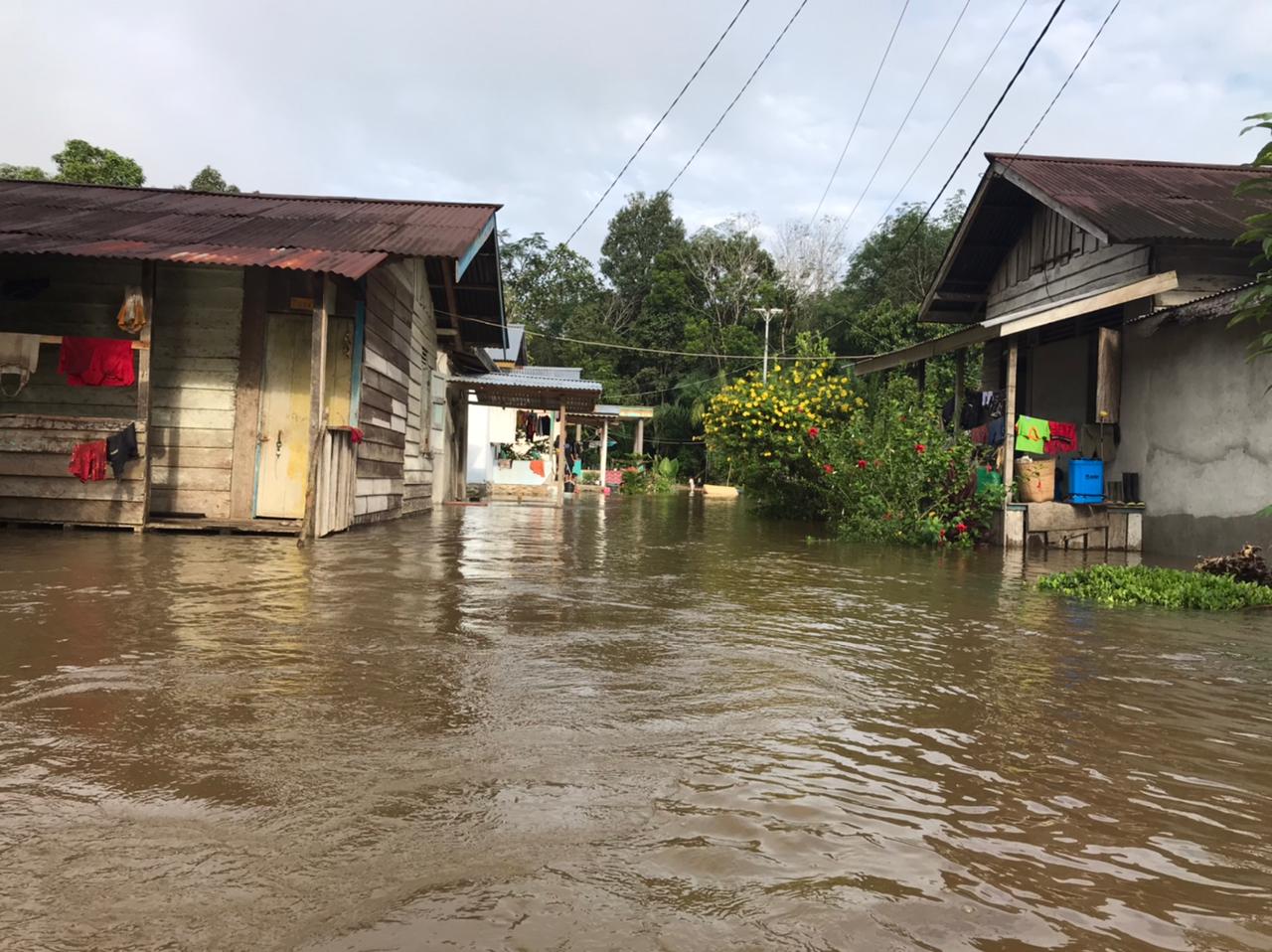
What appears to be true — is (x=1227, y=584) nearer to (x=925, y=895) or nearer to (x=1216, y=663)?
(x=1216, y=663)

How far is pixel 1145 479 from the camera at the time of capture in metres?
12.4

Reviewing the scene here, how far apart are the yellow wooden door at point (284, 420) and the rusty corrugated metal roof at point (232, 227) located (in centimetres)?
120

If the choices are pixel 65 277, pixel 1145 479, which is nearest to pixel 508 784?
pixel 65 277

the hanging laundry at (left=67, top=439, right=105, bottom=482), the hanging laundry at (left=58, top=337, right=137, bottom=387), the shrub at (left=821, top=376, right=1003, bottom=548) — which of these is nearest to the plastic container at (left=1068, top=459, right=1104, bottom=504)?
the shrub at (left=821, top=376, right=1003, bottom=548)

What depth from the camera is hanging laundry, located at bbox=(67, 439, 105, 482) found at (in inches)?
392

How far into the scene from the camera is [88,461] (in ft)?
32.7

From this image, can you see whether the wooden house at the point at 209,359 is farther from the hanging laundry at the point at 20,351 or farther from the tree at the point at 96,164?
the tree at the point at 96,164

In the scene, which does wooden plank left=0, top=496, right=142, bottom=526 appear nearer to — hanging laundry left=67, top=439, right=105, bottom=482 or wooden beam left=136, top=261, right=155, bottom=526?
wooden beam left=136, top=261, right=155, bottom=526

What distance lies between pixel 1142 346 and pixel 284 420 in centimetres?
1143

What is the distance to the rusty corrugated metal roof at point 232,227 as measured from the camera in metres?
9.61

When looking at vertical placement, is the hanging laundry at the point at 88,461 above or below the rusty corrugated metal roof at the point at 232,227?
below

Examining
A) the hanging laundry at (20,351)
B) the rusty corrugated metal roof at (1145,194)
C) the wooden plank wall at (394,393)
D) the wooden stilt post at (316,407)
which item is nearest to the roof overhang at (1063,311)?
the rusty corrugated metal roof at (1145,194)

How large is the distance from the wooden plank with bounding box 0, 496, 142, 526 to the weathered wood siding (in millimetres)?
13354

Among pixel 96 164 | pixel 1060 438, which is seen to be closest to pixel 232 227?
pixel 1060 438
